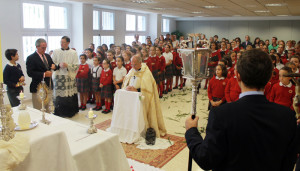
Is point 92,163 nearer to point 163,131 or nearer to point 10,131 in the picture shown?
point 10,131

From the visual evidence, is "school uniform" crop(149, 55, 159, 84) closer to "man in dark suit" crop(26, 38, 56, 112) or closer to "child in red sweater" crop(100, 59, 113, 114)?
"child in red sweater" crop(100, 59, 113, 114)

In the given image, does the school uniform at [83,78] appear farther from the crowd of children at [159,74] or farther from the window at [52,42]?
the window at [52,42]

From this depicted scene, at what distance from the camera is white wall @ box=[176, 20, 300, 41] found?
58.4 ft

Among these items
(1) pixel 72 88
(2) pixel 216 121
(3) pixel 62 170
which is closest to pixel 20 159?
(3) pixel 62 170

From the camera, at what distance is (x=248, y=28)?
62.6 ft

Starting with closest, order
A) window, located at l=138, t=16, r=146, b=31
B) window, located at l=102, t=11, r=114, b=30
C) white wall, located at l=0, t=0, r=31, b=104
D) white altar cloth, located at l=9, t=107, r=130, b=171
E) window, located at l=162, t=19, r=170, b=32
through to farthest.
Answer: white altar cloth, located at l=9, t=107, r=130, b=171, white wall, located at l=0, t=0, r=31, b=104, window, located at l=102, t=11, r=114, b=30, window, located at l=138, t=16, r=146, b=31, window, located at l=162, t=19, r=170, b=32

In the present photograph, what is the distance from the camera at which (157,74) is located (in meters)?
8.62

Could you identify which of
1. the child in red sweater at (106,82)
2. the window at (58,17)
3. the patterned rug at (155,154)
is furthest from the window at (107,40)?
the patterned rug at (155,154)

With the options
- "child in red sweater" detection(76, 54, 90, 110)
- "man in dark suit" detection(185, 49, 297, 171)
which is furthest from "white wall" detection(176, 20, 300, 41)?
"man in dark suit" detection(185, 49, 297, 171)

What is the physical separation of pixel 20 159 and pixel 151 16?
1546cm

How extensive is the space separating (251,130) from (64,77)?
557cm

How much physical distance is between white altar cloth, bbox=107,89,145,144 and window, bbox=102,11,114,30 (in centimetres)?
836

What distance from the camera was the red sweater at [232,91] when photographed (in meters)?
5.11

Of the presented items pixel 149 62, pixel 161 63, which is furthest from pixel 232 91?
pixel 161 63
